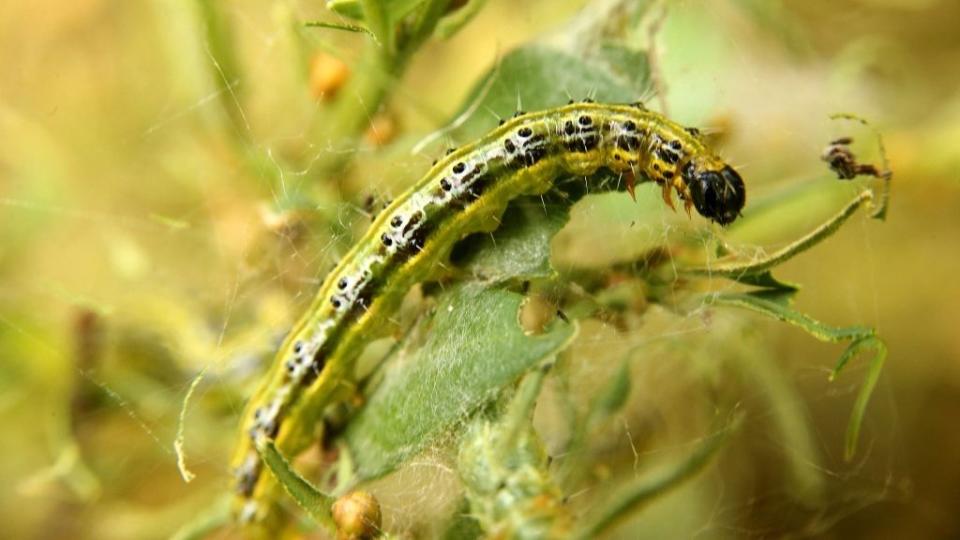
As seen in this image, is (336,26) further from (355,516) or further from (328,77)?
(355,516)

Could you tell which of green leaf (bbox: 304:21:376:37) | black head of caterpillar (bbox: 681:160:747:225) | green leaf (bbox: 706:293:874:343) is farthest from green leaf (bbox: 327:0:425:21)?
green leaf (bbox: 706:293:874:343)

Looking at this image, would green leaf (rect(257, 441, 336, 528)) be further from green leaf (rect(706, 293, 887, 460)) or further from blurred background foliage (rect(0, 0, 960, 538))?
green leaf (rect(706, 293, 887, 460))

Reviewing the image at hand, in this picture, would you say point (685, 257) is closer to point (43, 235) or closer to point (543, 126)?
point (543, 126)

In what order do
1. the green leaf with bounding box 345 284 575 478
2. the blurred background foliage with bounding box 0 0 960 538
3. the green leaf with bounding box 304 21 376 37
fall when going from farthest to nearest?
the blurred background foliage with bounding box 0 0 960 538 < the green leaf with bounding box 304 21 376 37 < the green leaf with bounding box 345 284 575 478

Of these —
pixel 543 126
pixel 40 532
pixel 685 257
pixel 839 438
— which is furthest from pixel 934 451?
pixel 40 532

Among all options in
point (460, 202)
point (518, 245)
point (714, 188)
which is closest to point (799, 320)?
point (714, 188)

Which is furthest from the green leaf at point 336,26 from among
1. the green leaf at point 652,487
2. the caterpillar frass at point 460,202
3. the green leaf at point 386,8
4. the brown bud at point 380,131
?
the green leaf at point 652,487

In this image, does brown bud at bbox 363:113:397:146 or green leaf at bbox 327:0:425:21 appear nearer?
green leaf at bbox 327:0:425:21
